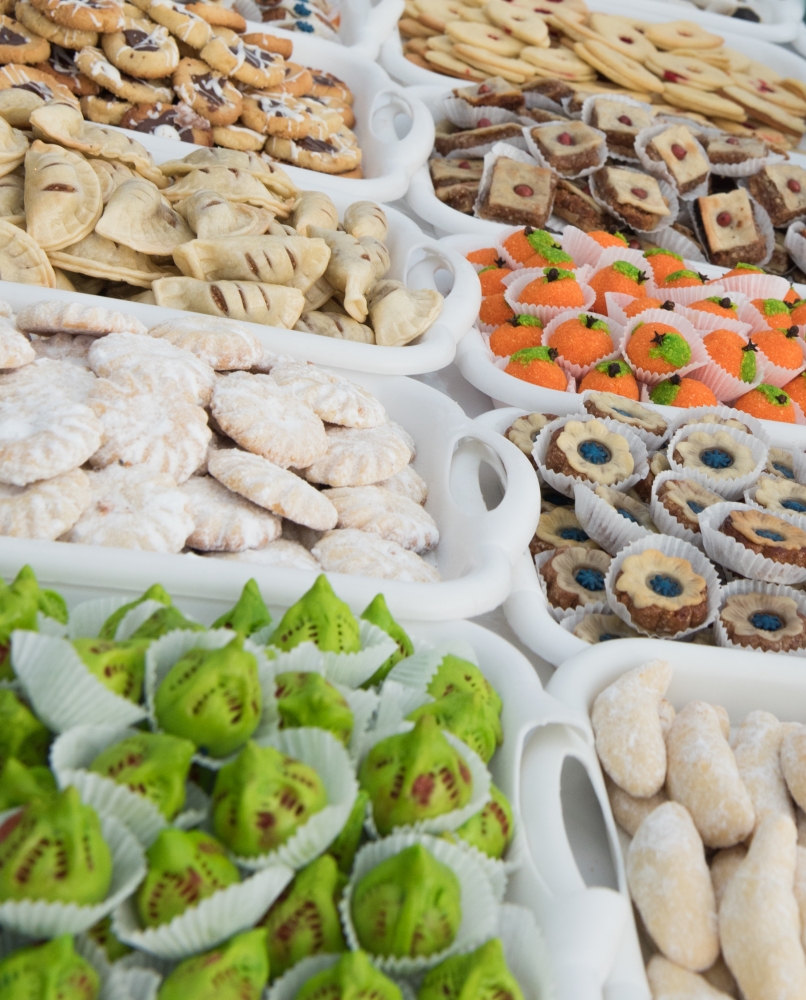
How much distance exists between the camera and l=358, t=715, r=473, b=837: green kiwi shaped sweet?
78cm

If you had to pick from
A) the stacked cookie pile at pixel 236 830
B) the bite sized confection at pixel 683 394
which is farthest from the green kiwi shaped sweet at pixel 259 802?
the bite sized confection at pixel 683 394

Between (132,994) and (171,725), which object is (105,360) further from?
(132,994)

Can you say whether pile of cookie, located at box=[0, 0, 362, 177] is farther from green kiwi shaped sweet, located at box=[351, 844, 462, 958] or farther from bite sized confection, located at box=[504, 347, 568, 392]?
green kiwi shaped sweet, located at box=[351, 844, 462, 958]

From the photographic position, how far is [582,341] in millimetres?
→ 2014

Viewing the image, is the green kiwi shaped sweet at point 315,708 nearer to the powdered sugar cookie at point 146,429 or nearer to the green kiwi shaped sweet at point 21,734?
the green kiwi shaped sweet at point 21,734

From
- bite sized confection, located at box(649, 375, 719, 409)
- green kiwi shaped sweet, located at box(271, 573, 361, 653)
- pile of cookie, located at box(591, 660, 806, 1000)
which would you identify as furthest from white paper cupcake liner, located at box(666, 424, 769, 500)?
green kiwi shaped sweet, located at box(271, 573, 361, 653)

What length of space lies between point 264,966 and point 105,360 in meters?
0.93

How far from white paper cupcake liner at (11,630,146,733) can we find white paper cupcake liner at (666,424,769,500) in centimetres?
118

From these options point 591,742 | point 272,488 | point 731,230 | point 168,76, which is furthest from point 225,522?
point 731,230

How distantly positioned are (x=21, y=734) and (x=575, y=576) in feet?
3.08

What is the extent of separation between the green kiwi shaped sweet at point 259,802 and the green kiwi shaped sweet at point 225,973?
7 cm

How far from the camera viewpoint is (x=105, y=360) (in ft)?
4.39

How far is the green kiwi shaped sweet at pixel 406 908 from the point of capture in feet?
2.29

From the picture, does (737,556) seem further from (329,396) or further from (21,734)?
(21,734)
